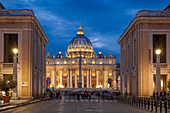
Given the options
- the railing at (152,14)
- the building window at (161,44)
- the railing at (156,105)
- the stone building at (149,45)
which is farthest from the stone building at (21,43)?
the building window at (161,44)

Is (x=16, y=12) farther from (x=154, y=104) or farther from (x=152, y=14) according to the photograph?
(x=154, y=104)

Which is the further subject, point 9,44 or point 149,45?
point 9,44

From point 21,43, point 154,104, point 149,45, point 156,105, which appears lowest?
point 154,104

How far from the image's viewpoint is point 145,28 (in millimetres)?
55719

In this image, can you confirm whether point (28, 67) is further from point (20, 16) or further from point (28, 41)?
point (20, 16)

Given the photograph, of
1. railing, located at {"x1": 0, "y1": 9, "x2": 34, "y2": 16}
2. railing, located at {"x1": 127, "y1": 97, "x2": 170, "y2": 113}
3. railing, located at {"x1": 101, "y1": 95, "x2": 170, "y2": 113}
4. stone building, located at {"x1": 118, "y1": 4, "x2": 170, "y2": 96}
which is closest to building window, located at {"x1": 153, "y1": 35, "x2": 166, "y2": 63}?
stone building, located at {"x1": 118, "y1": 4, "x2": 170, "y2": 96}

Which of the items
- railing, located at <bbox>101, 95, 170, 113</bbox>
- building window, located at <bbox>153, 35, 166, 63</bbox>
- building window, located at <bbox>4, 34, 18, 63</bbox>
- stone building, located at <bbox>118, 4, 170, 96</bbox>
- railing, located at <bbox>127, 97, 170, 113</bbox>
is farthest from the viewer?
building window, located at <bbox>153, 35, 166, 63</bbox>

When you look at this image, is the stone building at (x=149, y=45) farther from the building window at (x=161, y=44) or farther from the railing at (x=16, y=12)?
the railing at (x=16, y=12)

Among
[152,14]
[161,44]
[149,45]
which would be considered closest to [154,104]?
[149,45]

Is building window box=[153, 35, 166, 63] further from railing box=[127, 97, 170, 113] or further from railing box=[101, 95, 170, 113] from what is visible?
railing box=[127, 97, 170, 113]

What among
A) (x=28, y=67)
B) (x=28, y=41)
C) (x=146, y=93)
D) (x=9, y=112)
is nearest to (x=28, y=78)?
(x=28, y=67)

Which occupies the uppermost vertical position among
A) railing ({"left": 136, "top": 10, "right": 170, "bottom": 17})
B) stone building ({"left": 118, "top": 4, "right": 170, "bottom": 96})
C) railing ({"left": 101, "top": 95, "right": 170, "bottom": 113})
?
railing ({"left": 136, "top": 10, "right": 170, "bottom": 17})

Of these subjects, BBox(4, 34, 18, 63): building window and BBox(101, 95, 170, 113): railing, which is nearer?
BBox(101, 95, 170, 113): railing

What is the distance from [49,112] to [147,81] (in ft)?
98.1
